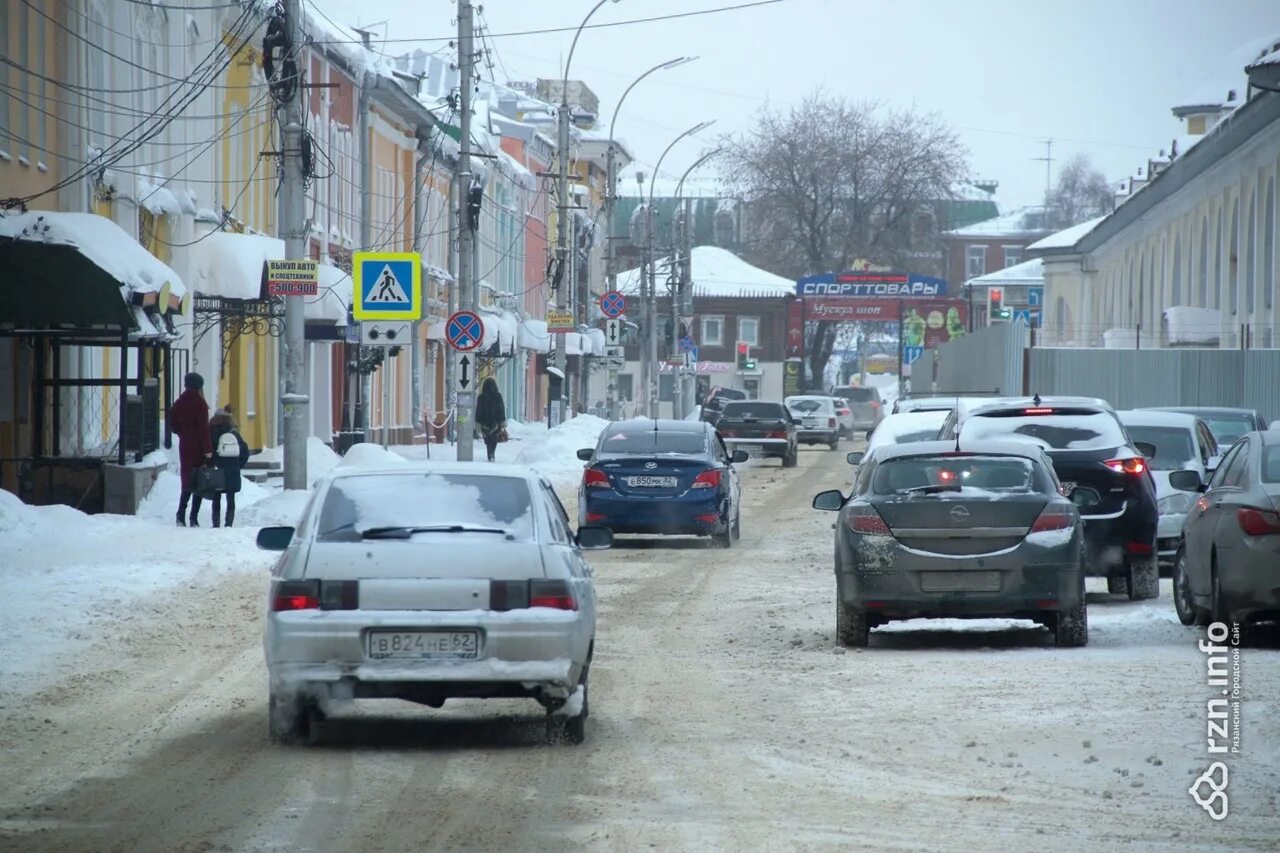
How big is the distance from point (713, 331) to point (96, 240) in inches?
3675

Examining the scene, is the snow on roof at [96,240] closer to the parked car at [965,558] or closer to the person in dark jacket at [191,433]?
the person in dark jacket at [191,433]

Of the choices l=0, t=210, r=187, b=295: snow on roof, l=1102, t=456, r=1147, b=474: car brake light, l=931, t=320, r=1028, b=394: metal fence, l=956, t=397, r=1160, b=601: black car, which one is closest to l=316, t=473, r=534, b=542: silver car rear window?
l=956, t=397, r=1160, b=601: black car

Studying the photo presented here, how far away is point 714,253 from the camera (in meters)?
118

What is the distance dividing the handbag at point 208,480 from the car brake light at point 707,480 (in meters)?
5.21

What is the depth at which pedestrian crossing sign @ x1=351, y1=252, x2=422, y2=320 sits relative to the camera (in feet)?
77.5

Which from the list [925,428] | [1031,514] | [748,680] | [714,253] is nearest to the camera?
[748,680]

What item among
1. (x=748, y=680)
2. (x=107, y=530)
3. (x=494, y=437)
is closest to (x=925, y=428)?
(x=107, y=530)

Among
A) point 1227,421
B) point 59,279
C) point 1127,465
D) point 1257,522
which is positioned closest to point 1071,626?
point 1257,522

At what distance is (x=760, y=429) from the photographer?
45812 mm

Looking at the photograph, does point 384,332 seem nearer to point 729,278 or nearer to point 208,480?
point 208,480

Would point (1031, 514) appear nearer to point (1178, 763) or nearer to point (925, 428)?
point (1178, 763)

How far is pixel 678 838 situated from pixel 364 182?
1302 inches

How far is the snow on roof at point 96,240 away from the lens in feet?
73.9

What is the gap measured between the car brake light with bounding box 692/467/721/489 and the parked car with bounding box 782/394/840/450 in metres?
36.6
